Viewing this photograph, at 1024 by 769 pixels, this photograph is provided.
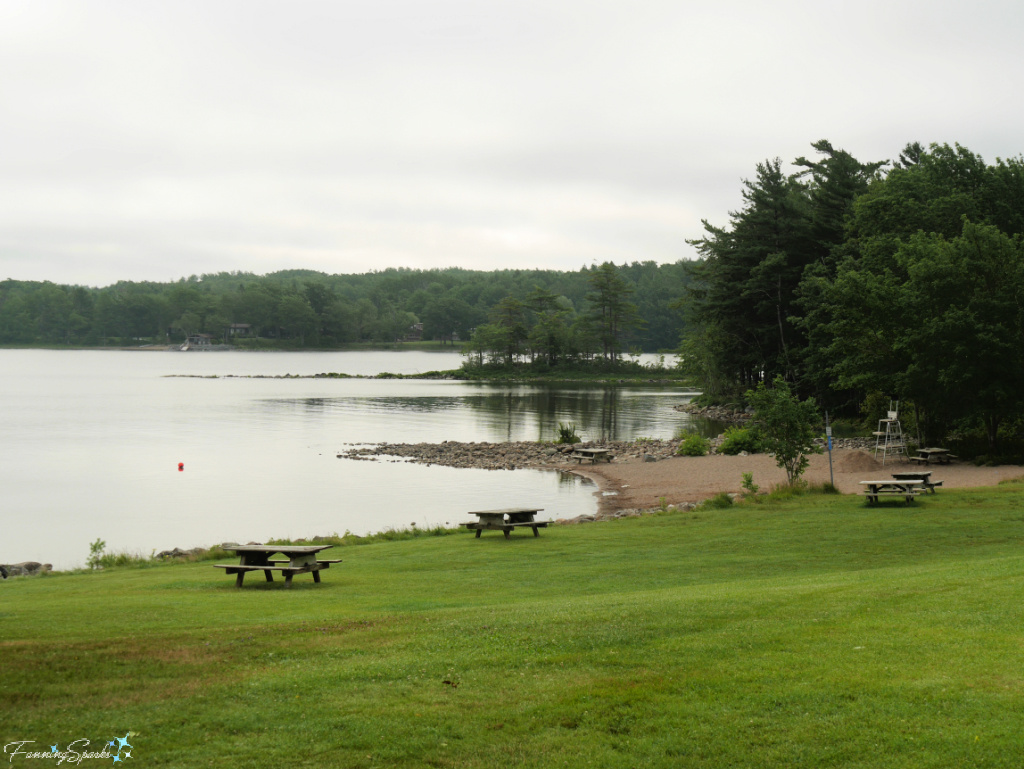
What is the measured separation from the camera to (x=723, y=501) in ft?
75.2

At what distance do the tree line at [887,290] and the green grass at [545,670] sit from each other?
1724 cm

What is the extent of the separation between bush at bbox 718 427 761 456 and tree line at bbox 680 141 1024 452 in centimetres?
442

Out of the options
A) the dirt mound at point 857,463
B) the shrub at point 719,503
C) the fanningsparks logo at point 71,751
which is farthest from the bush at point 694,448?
the fanningsparks logo at point 71,751

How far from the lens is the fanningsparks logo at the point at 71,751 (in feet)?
17.9

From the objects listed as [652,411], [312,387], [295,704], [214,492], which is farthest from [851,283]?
[312,387]

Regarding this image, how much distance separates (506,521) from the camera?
19719 mm

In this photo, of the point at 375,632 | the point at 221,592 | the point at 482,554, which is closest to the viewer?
the point at 375,632

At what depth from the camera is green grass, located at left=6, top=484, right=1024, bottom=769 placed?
5.91 metres

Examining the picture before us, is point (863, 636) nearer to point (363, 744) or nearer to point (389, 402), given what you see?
point (363, 744)

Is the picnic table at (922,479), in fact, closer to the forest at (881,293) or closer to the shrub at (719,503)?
the shrub at (719,503)

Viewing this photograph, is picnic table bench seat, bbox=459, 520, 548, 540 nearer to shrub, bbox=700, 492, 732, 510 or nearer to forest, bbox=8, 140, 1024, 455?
shrub, bbox=700, 492, 732, 510

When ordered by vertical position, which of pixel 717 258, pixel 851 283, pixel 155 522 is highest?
pixel 717 258

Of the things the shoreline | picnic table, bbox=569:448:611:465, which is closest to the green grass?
the shoreline

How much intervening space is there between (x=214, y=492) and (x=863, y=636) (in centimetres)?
2879
